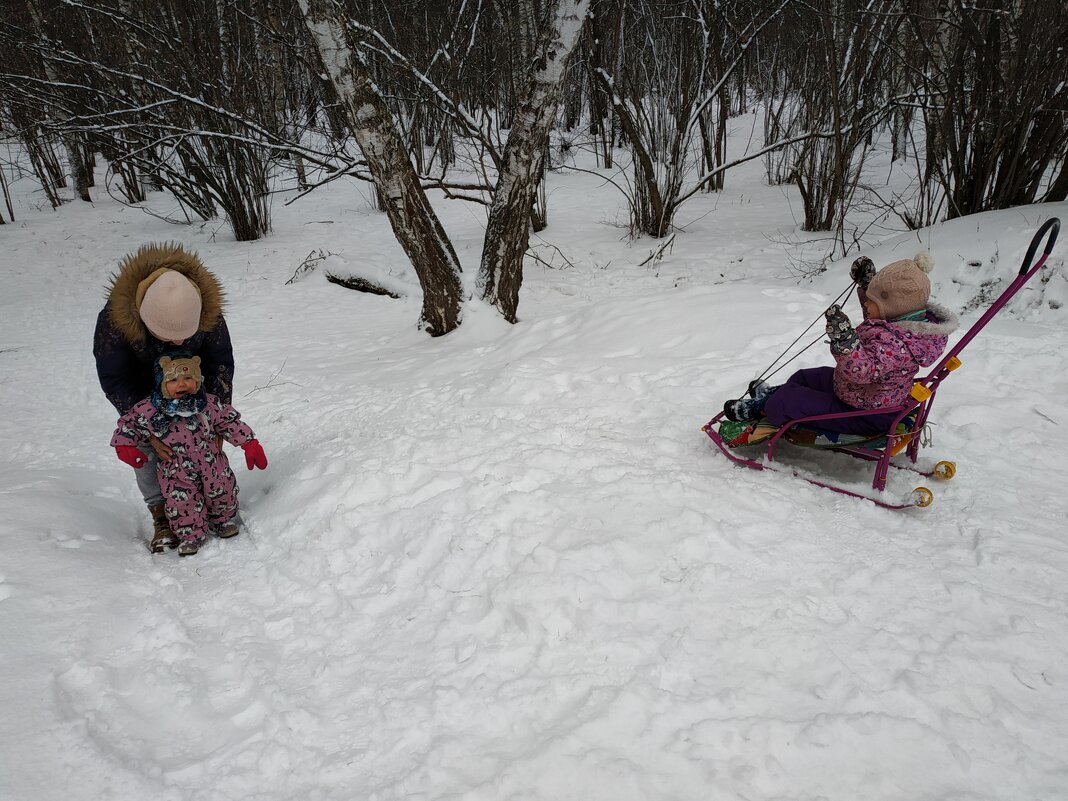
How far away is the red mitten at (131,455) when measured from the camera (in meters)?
2.48

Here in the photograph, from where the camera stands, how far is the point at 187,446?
258 cm

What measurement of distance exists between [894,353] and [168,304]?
2757 mm

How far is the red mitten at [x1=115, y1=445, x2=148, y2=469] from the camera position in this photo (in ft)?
8.13

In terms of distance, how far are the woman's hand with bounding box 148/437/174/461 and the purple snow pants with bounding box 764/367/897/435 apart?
2.54m

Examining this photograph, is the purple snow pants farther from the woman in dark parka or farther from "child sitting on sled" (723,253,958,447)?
the woman in dark parka

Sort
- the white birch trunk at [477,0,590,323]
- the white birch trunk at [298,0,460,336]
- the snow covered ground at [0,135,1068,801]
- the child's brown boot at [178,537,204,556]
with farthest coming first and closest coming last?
the white birch trunk at [477,0,590,323]
the white birch trunk at [298,0,460,336]
the child's brown boot at [178,537,204,556]
the snow covered ground at [0,135,1068,801]

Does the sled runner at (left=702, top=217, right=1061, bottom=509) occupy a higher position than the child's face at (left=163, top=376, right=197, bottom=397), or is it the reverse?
the child's face at (left=163, top=376, right=197, bottom=397)

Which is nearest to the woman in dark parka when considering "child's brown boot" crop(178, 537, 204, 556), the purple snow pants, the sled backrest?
"child's brown boot" crop(178, 537, 204, 556)

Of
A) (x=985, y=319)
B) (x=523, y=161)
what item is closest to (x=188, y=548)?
(x=985, y=319)

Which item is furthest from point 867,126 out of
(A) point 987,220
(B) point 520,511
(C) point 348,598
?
(C) point 348,598

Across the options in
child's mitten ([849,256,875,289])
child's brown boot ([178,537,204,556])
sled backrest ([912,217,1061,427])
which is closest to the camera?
sled backrest ([912,217,1061,427])

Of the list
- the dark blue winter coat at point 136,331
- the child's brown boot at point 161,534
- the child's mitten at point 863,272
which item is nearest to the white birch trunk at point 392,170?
the dark blue winter coat at point 136,331

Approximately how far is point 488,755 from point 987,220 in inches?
193

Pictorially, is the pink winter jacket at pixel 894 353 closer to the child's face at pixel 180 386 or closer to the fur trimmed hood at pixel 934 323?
the fur trimmed hood at pixel 934 323
